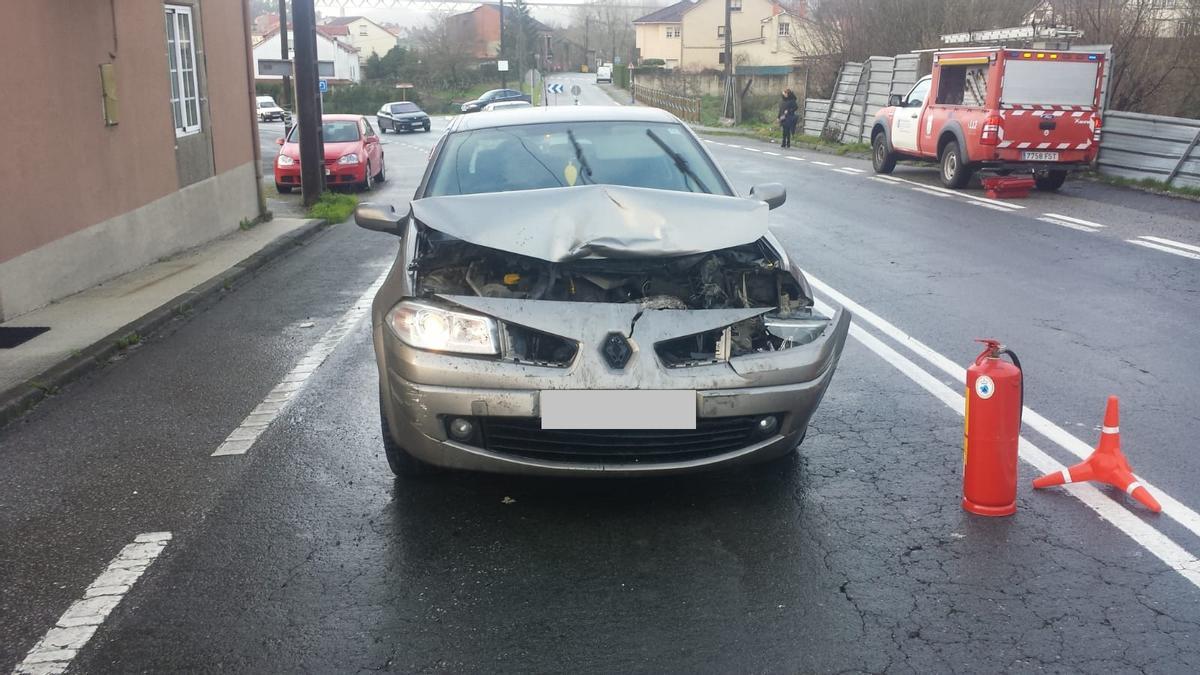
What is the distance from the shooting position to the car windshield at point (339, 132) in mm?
21469

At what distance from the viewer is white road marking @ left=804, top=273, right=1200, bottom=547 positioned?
4363 millimetres

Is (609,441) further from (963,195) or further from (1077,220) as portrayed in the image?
(963,195)

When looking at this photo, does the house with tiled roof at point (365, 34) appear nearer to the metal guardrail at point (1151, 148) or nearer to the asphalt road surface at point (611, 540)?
the metal guardrail at point (1151, 148)

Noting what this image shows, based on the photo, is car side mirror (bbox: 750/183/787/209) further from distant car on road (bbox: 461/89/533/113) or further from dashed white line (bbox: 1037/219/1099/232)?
distant car on road (bbox: 461/89/533/113)

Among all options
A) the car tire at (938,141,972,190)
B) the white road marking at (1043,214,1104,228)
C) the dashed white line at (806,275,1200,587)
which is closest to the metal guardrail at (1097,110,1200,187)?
the car tire at (938,141,972,190)

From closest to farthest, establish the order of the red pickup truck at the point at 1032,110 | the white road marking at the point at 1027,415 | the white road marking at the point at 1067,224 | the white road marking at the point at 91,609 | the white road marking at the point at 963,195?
the white road marking at the point at 91,609, the white road marking at the point at 1027,415, the white road marking at the point at 1067,224, the white road marking at the point at 963,195, the red pickup truck at the point at 1032,110

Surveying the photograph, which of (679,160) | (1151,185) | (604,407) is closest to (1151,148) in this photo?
(1151,185)

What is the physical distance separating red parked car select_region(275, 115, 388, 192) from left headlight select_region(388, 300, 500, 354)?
16.3m

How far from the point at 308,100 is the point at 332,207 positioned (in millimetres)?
1911

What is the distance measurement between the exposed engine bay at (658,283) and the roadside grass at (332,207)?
1153cm

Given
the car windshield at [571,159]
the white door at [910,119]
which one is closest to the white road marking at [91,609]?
the car windshield at [571,159]

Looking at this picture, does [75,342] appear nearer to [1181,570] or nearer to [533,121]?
[533,121]

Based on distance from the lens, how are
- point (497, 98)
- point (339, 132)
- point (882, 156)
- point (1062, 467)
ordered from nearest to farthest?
point (1062, 467), point (882, 156), point (339, 132), point (497, 98)

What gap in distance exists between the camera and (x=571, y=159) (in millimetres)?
6031
